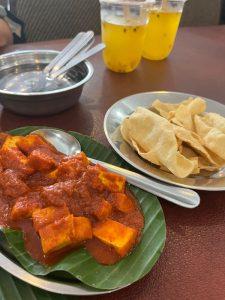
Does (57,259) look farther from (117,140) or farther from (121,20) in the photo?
(121,20)

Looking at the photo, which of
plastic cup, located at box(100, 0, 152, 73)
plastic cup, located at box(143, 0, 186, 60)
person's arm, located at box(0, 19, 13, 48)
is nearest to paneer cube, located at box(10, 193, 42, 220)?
plastic cup, located at box(100, 0, 152, 73)

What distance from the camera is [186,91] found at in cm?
134

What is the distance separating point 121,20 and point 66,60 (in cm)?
27

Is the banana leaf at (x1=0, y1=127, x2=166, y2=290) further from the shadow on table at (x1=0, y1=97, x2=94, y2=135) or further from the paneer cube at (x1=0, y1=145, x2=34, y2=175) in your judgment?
the shadow on table at (x1=0, y1=97, x2=94, y2=135)

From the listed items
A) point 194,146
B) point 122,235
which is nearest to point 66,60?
point 194,146

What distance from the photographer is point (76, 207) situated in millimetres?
696

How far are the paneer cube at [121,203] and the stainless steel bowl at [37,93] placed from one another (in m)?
0.42

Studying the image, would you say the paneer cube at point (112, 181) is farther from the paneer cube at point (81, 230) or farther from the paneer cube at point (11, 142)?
the paneer cube at point (11, 142)

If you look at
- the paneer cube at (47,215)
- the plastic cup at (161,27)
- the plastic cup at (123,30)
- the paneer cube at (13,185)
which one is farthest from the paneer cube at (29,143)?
the plastic cup at (161,27)

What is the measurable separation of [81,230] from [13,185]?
7.7 inches

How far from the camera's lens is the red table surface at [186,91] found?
0.62 m

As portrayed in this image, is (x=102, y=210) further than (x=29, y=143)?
No

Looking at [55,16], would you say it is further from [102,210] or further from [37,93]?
[102,210]

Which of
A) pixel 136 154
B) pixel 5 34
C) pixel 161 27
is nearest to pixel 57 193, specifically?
pixel 136 154
